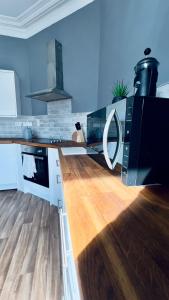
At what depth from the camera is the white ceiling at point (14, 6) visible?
7.05ft

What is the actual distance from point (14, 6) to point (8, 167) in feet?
7.82

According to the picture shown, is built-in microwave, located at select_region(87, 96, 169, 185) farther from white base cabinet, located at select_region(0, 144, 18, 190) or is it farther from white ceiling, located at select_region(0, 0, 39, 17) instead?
white ceiling, located at select_region(0, 0, 39, 17)

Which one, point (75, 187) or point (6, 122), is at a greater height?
point (6, 122)

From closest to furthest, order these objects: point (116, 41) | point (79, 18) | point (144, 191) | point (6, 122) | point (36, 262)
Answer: point (144, 191) < point (36, 262) < point (116, 41) < point (79, 18) < point (6, 122)

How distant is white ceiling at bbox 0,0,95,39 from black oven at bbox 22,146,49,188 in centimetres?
202

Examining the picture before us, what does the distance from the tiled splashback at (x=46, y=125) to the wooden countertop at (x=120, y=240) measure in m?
1.79

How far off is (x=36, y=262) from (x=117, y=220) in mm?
1133

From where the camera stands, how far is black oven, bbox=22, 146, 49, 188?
80.0 inches

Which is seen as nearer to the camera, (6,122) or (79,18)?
(79,18)

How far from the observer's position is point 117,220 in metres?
0.42

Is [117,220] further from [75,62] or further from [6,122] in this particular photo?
[6,122]

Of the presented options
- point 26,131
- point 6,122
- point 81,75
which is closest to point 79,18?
point 81,75

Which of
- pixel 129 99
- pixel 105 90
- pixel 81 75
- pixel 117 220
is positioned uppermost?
pixel 81 75

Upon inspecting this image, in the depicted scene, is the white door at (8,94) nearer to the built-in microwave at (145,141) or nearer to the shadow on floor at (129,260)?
the built-in microwave at (145,141)
